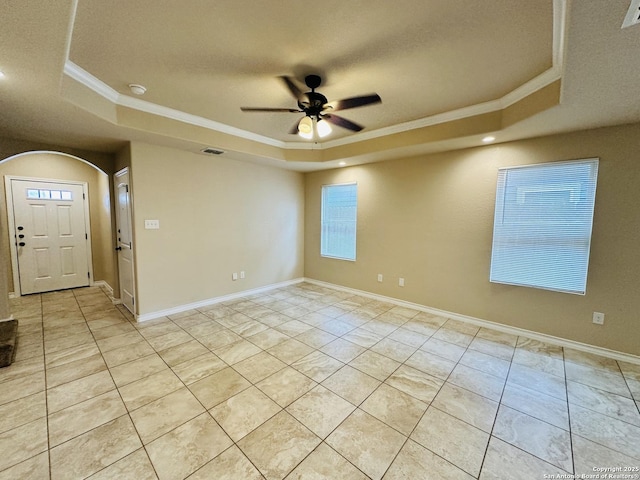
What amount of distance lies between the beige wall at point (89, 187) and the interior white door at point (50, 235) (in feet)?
0.42

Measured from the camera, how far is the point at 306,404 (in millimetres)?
2045

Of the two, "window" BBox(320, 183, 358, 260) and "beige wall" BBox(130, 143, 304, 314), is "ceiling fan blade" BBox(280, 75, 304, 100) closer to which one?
"beige wall" BBox(130, 143, 304, 314)

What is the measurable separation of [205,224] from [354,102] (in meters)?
3.14

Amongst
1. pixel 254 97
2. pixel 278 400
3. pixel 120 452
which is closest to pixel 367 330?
pixel 278 400

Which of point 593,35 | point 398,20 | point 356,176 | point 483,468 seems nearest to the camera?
point 593,35

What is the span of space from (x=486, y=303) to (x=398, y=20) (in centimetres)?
346

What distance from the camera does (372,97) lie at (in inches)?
79.7

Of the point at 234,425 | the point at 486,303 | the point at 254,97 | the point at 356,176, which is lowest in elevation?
the point at 234,425

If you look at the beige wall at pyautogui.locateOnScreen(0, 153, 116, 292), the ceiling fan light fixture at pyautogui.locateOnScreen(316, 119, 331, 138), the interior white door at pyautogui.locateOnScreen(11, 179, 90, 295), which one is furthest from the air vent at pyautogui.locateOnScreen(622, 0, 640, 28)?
the interior white door at pyautogui.locateOnScreen(11, 179, 90, 295)

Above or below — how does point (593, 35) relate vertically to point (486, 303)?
above

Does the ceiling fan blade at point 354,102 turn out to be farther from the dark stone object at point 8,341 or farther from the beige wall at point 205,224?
the dark stone object at point 8,341

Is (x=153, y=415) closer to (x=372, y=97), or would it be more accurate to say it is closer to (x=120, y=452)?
(x=120, y=452)

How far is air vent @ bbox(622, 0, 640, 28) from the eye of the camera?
3.85 feet

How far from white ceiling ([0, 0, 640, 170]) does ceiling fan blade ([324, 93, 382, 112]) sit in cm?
34
